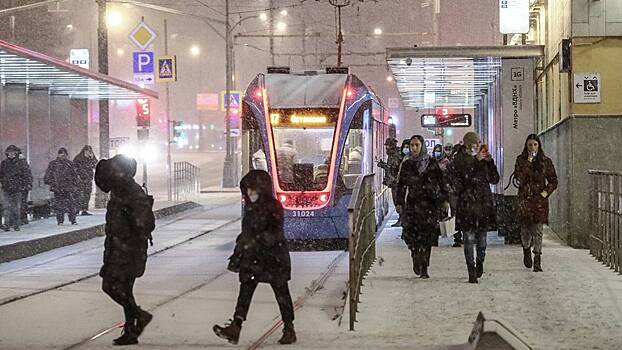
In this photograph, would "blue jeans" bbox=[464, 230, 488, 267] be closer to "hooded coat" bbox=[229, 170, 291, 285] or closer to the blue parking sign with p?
"hooded coat" bbox=[229, 170, 291, 285]

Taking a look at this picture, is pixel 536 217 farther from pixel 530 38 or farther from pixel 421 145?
pixel 530 38

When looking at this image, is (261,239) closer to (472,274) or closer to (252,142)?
(472,274)

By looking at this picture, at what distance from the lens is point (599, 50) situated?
17516 mm

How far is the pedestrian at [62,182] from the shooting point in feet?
78.2

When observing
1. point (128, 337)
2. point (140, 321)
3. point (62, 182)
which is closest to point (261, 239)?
point (140, 321)

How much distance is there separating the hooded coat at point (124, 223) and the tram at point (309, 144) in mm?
9421

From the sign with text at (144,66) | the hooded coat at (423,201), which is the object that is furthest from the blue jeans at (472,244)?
the sign with text at (144,66)

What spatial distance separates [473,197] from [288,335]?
467 centimetres

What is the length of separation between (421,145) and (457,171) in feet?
2.14

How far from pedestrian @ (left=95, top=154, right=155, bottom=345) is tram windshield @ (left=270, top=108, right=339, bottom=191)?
9.60 meters

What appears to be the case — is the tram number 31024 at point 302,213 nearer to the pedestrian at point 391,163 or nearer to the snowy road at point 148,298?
the snowy road at point 148,298

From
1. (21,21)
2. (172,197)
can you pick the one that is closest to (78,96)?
(172,197)

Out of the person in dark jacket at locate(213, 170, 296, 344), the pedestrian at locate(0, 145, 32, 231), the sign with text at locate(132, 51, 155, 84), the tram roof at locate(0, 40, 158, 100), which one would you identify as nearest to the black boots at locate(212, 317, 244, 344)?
the person in dark jacket at locate(213, 170, 296, 344)

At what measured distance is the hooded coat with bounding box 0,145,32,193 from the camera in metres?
21.8
